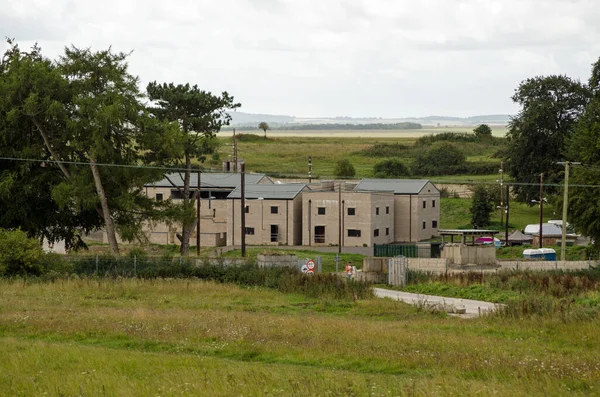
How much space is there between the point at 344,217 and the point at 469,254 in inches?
842

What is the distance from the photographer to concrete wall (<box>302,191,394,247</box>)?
7075 centimetres

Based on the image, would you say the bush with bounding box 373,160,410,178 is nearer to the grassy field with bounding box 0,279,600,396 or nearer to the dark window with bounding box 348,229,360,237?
the dark window with bounding box 348,229,360,237

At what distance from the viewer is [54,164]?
49781mm

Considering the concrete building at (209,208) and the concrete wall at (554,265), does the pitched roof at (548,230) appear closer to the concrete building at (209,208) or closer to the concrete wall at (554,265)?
the concrete wall at (554,265)

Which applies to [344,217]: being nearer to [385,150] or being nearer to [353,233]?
[353,233]

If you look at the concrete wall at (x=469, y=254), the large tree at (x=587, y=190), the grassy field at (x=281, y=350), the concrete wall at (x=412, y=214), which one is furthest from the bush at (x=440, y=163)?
the grassy field at (x=281, y=350)

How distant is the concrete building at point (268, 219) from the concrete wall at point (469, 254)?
2307 cm

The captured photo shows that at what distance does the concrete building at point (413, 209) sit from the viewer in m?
75.9

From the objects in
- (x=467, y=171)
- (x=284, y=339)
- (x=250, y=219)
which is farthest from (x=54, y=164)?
(x=467, y=171)

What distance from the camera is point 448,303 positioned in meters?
33.6

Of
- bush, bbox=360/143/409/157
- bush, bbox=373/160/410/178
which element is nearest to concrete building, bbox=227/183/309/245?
bush, bbox=373/160/410/178

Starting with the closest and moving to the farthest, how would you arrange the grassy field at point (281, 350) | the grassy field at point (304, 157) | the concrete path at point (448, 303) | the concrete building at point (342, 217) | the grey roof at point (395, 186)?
the grassy field at point (281, 350) < the concrete path at point (448, 303) < the concrete building at point (342, 217) < the grey roof at point (395, 186) < the grassy field at point (304, 157)

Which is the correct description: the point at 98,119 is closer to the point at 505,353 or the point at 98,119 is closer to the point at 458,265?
the point at 458,265

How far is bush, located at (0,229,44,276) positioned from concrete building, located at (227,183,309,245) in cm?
3151
